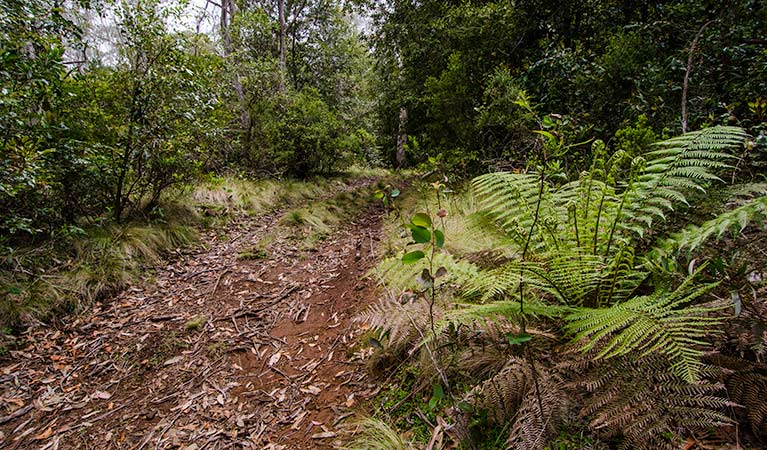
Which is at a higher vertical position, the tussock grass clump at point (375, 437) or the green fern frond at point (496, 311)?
the green fern frond at point (496, 311)

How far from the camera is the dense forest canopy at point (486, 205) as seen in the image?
1.08 metres

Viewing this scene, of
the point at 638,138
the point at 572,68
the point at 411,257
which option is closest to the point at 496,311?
the point at 411,257

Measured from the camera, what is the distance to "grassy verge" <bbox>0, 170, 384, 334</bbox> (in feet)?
8.61

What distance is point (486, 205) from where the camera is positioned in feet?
8.59

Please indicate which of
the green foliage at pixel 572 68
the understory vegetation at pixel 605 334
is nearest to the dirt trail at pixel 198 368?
the understory vegetation at pixel 605 334

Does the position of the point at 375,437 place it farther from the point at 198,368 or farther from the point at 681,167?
the point at 681,167

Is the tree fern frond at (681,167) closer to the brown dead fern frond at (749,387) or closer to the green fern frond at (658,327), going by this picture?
the green fern frond at (658,327)

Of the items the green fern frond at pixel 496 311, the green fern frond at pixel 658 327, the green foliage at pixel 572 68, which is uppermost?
the green foliage at pixel 572 68

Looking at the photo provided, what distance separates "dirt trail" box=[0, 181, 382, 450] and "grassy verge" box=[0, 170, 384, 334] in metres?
0.19

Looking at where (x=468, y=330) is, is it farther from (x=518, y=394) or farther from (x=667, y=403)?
(x=667, y=403)

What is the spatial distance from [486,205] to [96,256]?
3.81 meters

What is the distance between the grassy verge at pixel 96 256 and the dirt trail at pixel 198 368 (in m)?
0.19

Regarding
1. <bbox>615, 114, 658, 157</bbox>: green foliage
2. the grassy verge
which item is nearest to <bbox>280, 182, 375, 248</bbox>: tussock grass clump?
the grassy verge

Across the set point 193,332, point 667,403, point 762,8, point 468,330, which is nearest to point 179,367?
point 193,332
